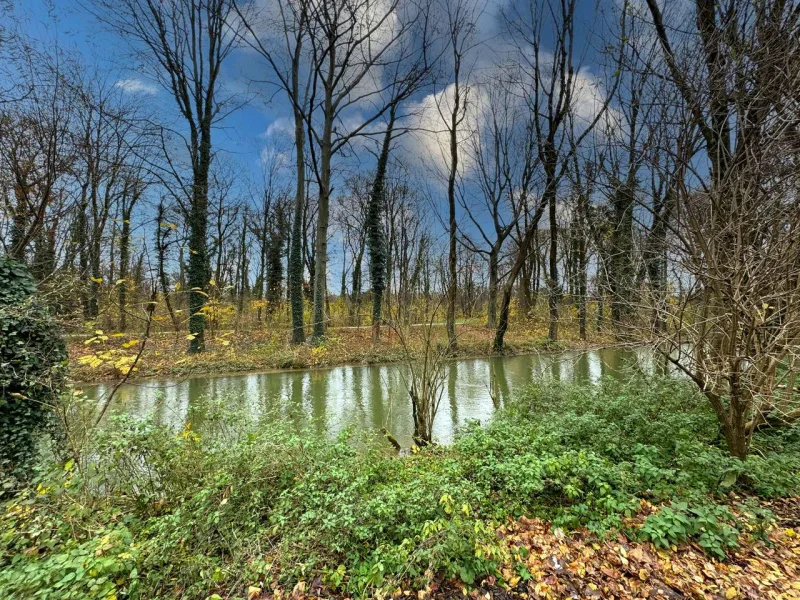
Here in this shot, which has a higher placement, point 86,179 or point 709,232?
point 86,179

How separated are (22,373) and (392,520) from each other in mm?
4167

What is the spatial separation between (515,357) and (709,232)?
419 inches

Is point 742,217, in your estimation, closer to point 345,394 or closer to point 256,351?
point 345,394

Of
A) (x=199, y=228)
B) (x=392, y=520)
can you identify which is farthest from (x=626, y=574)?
(x=199, y=228)

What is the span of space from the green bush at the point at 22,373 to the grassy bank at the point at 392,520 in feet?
2.09

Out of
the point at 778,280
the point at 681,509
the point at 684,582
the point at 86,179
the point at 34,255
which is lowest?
the point at 684,582

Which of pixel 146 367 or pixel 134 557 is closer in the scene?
pixel 134 557

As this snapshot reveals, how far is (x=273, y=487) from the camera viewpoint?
3.26 m

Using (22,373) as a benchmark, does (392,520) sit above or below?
below

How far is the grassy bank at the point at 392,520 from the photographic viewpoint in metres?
2.31

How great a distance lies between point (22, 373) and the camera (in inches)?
144

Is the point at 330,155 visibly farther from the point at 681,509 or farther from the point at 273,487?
the point at 681,509

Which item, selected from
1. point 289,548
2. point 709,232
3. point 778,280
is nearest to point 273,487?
point 289,548

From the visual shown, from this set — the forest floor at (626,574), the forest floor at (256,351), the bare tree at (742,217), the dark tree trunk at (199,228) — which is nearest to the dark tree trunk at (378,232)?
the forest floor at (256,351)
